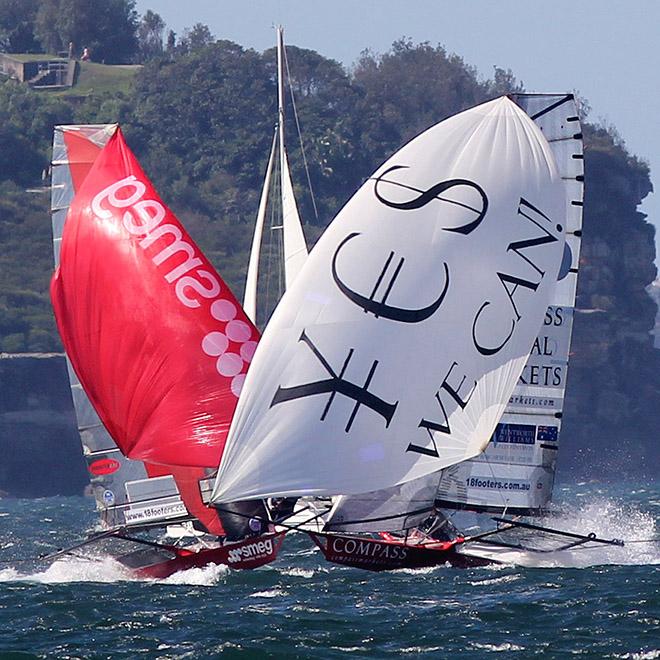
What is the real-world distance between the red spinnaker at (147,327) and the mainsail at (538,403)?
9.49ft

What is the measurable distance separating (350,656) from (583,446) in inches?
2674

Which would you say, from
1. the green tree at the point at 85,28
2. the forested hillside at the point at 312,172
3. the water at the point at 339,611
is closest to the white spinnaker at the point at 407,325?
the water at the point at 339,611

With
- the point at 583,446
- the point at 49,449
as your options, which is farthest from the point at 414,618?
the point at 583,446

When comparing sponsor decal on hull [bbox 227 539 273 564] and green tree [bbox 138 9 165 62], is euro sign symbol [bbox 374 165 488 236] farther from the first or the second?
green tree [bbox 138 9 165 62]

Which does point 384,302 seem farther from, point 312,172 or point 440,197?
point 312,172

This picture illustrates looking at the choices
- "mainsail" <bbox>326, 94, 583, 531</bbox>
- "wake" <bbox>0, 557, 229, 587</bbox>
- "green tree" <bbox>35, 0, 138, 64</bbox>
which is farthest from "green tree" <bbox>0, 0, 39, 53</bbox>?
"mainsail" <bbox>326, 94, 583, 531</bbox>

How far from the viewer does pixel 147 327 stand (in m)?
21.4

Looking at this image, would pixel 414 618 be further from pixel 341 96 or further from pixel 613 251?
pixel 341 96

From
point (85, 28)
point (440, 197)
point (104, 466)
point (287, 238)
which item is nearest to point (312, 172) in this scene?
point (85, 28)

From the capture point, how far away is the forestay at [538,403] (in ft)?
69.6

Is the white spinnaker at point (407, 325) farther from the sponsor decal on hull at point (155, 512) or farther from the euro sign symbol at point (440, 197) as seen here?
the sponsor decal on hull at point (155, 512)

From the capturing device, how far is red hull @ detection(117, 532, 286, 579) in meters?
21.0

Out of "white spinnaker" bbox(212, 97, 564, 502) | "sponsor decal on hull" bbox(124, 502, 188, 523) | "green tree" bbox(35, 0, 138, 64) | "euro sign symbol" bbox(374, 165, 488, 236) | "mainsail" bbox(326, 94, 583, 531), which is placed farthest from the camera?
"green tree" bbox(35, 0, 138, 64)

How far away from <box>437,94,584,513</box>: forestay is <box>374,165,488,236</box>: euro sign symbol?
73.7 inches
